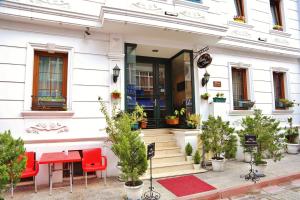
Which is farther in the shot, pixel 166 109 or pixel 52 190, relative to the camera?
pixel 166 109

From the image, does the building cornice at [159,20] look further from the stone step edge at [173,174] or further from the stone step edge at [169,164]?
the stone step edge at [173,174]

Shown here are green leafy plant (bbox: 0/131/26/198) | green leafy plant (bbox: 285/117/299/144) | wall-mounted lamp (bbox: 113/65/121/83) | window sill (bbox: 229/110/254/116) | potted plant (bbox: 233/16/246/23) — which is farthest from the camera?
green leafy plant (bbox: 285/117/299/144)

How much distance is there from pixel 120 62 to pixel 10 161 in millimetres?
A: 4283

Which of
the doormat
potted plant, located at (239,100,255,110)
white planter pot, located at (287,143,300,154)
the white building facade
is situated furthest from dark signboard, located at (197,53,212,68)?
white planter pot, located at (287,143,300,154)

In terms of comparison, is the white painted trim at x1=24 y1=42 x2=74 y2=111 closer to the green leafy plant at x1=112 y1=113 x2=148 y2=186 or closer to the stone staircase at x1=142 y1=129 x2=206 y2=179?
the green leafy plant at x1=112 y1=113 x2=148 y2=186

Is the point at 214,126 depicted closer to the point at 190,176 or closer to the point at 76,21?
the point at 190,176

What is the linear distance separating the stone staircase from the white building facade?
930mm

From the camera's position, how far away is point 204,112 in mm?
7953

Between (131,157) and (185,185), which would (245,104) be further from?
(131,157)

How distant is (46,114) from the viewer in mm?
5934

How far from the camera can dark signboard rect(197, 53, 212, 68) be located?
7395mm

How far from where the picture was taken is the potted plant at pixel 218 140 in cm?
657

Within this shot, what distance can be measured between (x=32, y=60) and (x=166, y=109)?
516 centimetres

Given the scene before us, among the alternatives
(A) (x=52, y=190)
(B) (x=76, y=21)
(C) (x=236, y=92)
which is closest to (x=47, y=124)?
(A) (x=52, y=190)
